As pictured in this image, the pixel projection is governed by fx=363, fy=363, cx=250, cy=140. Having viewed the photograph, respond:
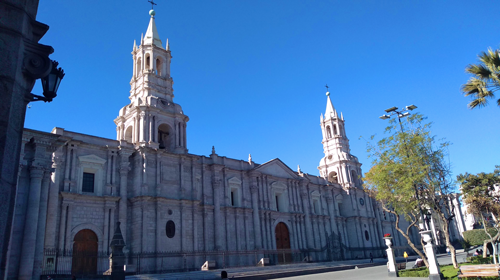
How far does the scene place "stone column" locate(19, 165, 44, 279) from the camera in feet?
41.4

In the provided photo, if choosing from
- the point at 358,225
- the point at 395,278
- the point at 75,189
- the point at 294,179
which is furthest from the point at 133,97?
the point at 358,225

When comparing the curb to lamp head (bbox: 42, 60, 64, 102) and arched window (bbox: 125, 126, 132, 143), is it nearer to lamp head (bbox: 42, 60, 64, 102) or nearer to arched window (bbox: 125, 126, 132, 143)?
arched window (bbox: 125, 126, 132, 143)

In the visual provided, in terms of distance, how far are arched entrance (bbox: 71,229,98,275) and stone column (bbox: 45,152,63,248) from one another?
4.96 feet

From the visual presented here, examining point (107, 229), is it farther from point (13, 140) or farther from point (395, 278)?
point (13, 140)

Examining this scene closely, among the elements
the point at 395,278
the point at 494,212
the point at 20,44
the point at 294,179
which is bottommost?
the point at 395,278

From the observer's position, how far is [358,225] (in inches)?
1695

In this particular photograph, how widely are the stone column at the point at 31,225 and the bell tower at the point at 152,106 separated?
12.6m

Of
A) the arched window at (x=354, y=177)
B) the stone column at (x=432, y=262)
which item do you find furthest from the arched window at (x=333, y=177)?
the stone column at (x=432, y=262)

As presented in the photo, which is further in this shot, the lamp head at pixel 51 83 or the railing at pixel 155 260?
the railing at pixel 155 260

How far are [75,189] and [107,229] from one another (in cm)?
324

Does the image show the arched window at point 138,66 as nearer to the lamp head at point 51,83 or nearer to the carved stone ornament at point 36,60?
the lamp head at point 51,83

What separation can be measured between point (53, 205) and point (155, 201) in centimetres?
643

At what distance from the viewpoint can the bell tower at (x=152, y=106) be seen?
2781cm

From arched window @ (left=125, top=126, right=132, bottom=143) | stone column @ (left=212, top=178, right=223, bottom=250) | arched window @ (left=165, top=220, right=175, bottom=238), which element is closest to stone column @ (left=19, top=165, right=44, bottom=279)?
arched window @ (left=165, top=220, right=175, bottom=238)
